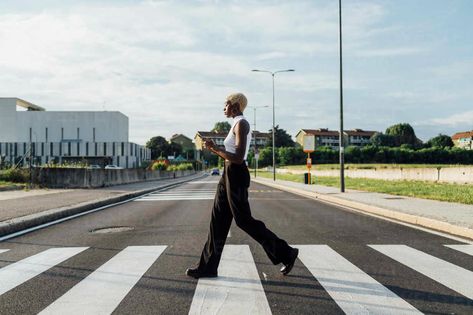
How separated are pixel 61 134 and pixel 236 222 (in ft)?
351

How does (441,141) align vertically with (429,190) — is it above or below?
above

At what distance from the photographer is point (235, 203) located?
15.2ft

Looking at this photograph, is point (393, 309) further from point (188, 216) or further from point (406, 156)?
point (406, 156)

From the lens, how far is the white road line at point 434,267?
4551 millimetres

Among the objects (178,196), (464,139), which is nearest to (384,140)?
(464,139)

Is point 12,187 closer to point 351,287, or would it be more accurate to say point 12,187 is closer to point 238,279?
point 238,279

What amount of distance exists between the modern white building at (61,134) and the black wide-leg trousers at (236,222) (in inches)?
3985

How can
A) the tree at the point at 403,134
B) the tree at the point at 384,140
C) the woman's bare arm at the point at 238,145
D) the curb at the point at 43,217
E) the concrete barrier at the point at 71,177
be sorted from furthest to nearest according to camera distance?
the tree at the point at 403,134 < the tree at the point at 384,140 < the concrete barrier at the point at 71,177 < the curb at the point at 43,217 < the woman's bare arm at the point at 238,145

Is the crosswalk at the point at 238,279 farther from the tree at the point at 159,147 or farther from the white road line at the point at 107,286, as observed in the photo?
the tree at the point at 159,147

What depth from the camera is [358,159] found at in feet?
360

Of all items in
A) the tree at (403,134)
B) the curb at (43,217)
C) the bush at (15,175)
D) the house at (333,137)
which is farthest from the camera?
the house at (333,137)

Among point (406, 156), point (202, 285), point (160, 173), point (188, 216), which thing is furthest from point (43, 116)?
point (202, 285)

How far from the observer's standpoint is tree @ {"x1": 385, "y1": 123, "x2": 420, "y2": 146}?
14794 centimetres

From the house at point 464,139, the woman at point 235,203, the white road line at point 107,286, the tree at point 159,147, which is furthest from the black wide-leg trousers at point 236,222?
the house at point 464,139
